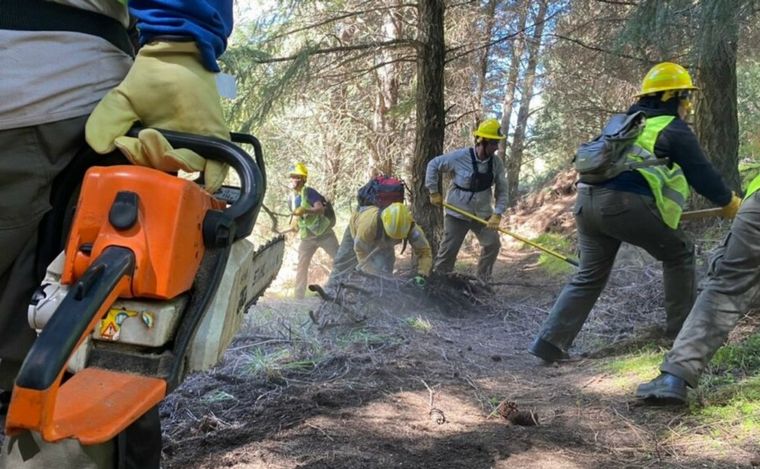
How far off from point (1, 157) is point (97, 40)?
36 centimetres

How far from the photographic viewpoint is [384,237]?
7.87m

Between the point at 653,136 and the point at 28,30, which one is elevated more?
the point at 28,30

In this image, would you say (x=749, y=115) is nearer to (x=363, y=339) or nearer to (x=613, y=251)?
(x=613, y=251)

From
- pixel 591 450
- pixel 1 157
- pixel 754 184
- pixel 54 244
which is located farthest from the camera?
pixel 754 184

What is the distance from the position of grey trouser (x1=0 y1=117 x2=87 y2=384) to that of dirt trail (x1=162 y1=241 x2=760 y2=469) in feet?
4.02

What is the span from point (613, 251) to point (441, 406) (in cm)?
209

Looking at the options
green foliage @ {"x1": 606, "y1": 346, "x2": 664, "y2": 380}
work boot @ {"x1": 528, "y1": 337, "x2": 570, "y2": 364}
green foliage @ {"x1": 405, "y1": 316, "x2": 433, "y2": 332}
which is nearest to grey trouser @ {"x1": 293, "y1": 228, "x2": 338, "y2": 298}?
green foliage @ {"x1": 405, "y1": 316, "x2": 433, "y2": 332}

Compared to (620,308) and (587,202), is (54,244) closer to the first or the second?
(587,202)

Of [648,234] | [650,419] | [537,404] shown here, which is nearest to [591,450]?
[650,419]

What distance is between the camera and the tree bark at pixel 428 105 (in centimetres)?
809

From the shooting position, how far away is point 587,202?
15.3 ft

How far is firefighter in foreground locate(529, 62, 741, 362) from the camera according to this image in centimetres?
439

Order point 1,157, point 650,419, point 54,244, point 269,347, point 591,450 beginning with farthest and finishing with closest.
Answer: point 269,347, point 650,419, point 591,450, point 54,244, point 1,157

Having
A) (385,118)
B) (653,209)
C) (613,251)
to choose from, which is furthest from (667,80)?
(385,118)
